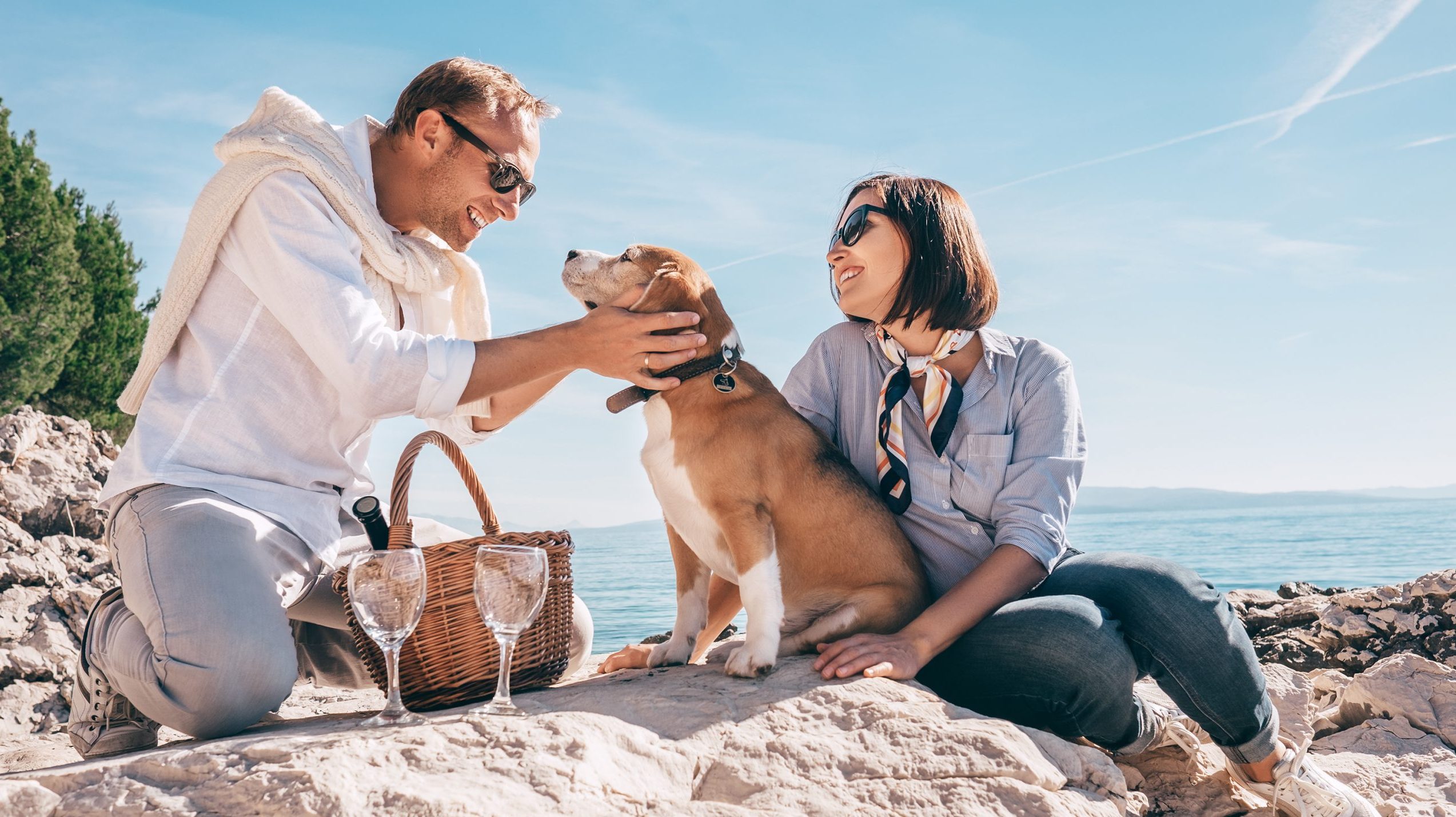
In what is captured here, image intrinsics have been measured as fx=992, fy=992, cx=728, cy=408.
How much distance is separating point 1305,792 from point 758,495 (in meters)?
2.00

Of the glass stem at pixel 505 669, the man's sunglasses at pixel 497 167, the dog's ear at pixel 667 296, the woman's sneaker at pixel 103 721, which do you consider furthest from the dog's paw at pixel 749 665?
the man's sunglasses at pixel 497 167

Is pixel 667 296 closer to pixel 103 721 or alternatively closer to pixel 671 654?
pixel 671 654

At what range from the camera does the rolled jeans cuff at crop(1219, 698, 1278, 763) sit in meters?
3.24

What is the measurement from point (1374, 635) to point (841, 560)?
3.72 m

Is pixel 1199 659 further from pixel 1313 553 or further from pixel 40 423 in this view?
pixel 1313 553

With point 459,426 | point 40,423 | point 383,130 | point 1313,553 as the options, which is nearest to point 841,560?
point 459,426

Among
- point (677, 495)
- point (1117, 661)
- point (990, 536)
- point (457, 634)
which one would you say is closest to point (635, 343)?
point (677, 495)

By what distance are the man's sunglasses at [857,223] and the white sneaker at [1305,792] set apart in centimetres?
225

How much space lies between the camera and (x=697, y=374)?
11.5 ft

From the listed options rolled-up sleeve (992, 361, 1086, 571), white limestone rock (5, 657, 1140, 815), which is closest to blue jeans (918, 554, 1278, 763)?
rolled-up sleeve (992, 361, 1086, 571)

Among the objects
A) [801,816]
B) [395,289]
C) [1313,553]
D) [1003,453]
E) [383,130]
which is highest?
[383,130]

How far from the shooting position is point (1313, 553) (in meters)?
24.5

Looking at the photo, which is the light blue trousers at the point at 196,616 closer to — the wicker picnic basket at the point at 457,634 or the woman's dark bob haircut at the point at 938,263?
the wicker picnic basket at the point at 457,634

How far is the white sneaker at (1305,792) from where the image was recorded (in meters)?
3.15
